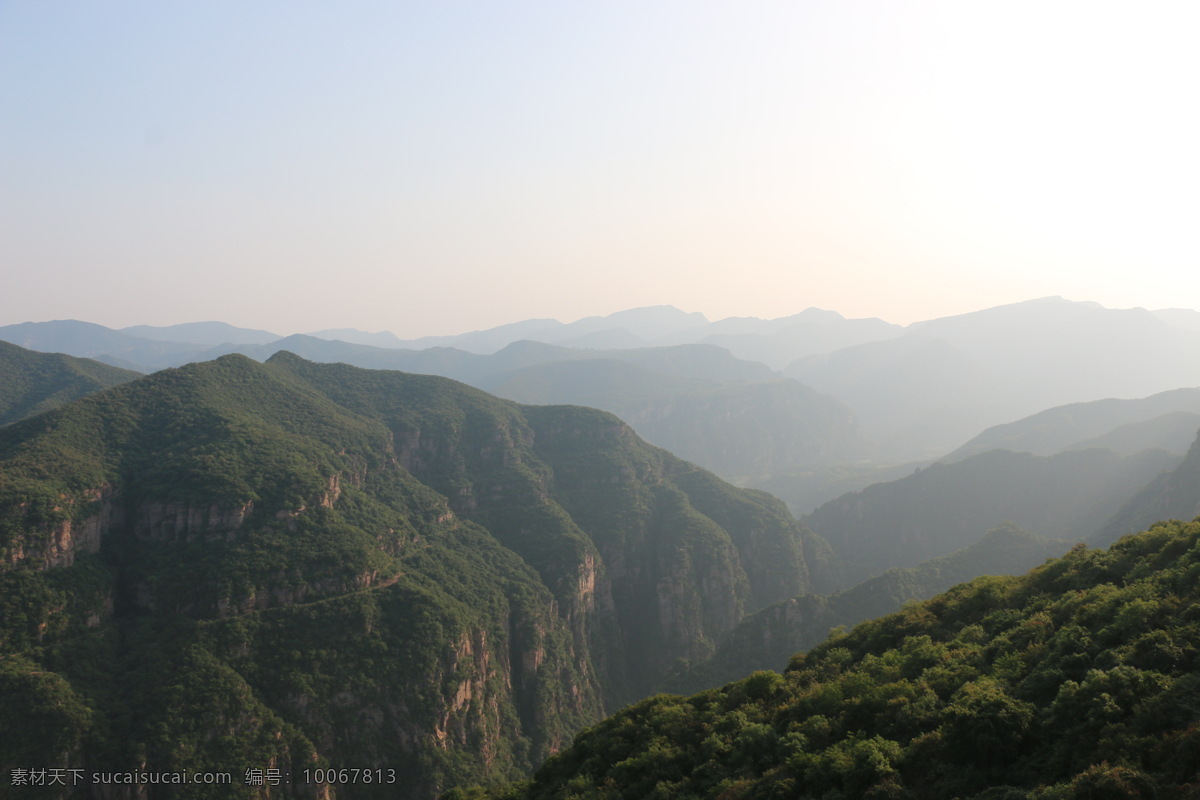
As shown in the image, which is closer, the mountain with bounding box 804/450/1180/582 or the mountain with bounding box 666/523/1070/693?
the mountain with bounding box 666/523/1070/693

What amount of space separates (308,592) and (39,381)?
153 metres

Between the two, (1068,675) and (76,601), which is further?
(76,601)

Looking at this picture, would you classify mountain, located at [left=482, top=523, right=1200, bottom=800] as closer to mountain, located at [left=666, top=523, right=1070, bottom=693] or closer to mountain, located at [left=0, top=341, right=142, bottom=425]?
mountain, located at [left=666, top=523, right=1070, bottom=693]

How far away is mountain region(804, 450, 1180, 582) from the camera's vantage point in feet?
512

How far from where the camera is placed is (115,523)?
301ft

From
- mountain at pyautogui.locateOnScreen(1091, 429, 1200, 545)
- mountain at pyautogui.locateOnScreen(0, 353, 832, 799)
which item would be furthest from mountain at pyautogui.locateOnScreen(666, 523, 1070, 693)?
mountain at pyautogui.locateOnScreen(0, 353, 832, 799)

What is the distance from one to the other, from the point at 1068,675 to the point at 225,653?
88.2 meters

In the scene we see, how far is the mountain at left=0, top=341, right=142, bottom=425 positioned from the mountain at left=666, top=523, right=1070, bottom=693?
576 ft

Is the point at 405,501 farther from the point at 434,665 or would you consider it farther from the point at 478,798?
the point at 478,798

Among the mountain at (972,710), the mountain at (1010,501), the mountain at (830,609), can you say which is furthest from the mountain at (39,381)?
the mountain at (1010,501)

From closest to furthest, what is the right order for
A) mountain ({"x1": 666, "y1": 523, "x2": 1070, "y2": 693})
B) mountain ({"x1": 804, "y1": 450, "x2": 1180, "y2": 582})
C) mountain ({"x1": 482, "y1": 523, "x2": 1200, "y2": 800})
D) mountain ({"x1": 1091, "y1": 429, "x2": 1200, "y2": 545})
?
mountain ({"x1": 482, "y1": 523, "x2": 1200, "y2": 800}), mountain ({"x1": 1091, "y1": 429, "x2": 1200, "y2": 545}), mountain ({"x1": 666, "y1": 523, "x2": 1070, "y2": 693}), mountain ({"x1": 804, "y1": 450, "x2": 1180, "y2": 582})

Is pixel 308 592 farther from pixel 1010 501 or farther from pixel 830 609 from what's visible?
pixel 1010 501

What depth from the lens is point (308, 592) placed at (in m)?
90.7

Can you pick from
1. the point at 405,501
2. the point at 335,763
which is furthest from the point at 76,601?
the point at 405,501
